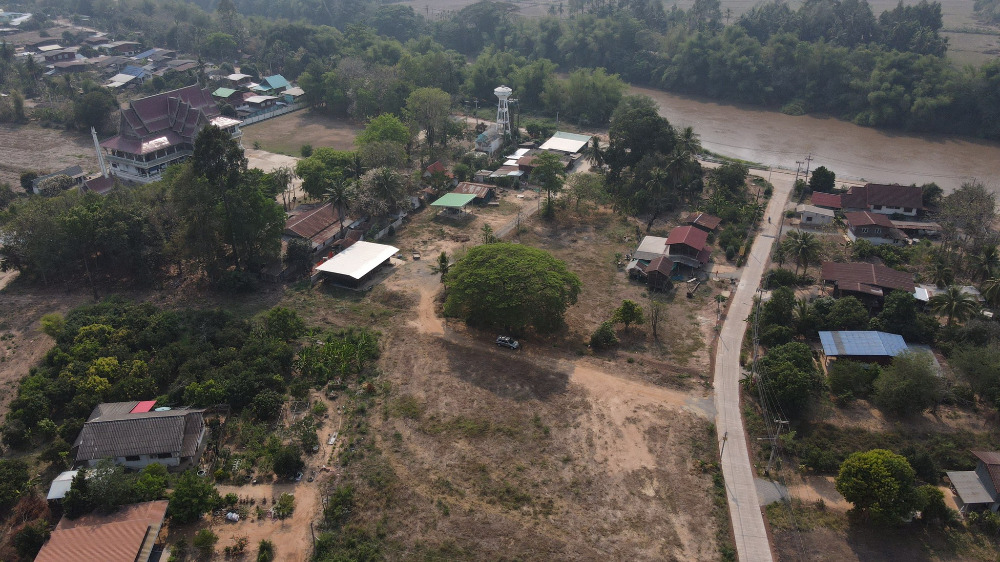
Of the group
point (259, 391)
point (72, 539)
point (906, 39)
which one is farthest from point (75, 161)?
point (906, 39)

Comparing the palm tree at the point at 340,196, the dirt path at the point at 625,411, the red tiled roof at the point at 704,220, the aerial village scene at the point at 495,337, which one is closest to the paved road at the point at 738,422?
the aerial village scene at the point at 495,337

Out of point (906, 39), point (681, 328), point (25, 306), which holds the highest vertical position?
point (906, 39)

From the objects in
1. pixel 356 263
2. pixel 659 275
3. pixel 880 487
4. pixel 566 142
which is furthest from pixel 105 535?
pixel 566 142

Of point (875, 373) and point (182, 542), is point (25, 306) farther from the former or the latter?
point (875, 373)

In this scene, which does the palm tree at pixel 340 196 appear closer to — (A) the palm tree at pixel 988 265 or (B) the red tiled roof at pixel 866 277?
(B) the red tiled roof at pixel 866 277

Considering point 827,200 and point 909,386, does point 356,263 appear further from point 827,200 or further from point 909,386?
point 827,200

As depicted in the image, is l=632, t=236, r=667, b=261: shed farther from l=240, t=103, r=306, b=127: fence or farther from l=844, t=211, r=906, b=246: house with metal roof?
l=240, t=103, r=306, b=127: fence


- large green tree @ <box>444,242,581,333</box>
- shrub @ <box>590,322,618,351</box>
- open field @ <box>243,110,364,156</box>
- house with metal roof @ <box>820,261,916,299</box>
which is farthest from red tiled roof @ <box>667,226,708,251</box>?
open field @ <box>243,110,364,156</box>
